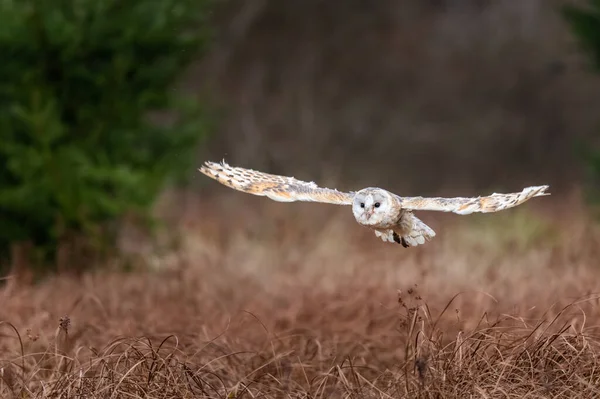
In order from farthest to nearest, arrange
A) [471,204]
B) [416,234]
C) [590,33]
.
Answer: [590,33] → [416,234] → [471,204]

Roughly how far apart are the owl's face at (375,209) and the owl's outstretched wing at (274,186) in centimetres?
10

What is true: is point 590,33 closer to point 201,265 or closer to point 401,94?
point 201,265

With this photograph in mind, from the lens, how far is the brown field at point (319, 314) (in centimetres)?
450

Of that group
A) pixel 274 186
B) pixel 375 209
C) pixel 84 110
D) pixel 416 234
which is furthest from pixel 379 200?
pixel 84 110

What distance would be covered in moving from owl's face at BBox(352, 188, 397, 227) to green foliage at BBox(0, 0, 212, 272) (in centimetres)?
409

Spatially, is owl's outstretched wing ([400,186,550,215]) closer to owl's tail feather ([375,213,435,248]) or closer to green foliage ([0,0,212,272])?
owl's tail feather ([375,213,435,248])

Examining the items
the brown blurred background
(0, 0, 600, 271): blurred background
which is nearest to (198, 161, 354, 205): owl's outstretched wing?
(0, 0, 600, 271): blurred background

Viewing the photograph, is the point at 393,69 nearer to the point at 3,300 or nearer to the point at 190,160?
the point at 190,160

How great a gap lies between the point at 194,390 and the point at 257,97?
17.0m

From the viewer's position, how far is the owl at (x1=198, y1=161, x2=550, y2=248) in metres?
4.30

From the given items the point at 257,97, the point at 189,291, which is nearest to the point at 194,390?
the point at 189,291

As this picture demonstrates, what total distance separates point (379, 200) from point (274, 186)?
0.56 m

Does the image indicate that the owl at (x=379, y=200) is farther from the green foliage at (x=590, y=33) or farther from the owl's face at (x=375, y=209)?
the green foliage at (x=590, y=33)

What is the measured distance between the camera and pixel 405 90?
72.6ft
